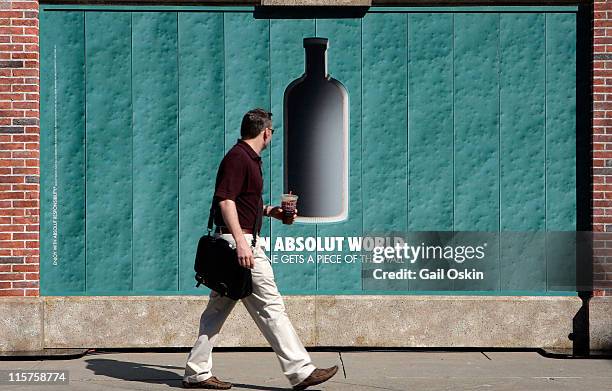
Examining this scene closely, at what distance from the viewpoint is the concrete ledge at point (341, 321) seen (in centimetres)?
988

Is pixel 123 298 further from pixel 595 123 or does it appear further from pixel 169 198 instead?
pixel 595 123

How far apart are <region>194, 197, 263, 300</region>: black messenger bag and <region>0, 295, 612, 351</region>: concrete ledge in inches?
85.0

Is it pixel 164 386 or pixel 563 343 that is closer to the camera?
pixel 164 386

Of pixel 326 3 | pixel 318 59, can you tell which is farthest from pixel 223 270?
pixel 326 3

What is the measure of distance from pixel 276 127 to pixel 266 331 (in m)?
2.70

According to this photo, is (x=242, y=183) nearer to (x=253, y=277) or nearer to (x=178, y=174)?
(x=253, y=277)

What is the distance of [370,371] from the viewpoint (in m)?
8.85

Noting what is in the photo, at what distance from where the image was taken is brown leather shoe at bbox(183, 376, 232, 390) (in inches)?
315

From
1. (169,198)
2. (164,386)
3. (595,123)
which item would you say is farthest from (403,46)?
(164,386)

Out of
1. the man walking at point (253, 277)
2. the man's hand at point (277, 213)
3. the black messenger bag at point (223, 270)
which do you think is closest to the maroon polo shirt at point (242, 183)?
the man walking at point (253, 277)

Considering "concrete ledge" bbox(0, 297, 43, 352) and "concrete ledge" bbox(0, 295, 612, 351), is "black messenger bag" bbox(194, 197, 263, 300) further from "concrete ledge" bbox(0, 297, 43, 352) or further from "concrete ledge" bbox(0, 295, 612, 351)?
"concrete ledge" bbox(0, 297, 43, 352)

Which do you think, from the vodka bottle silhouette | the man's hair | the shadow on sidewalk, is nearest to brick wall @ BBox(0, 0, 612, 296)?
the shadow on sidewalk

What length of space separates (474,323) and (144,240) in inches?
122

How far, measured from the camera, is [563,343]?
390 inches
